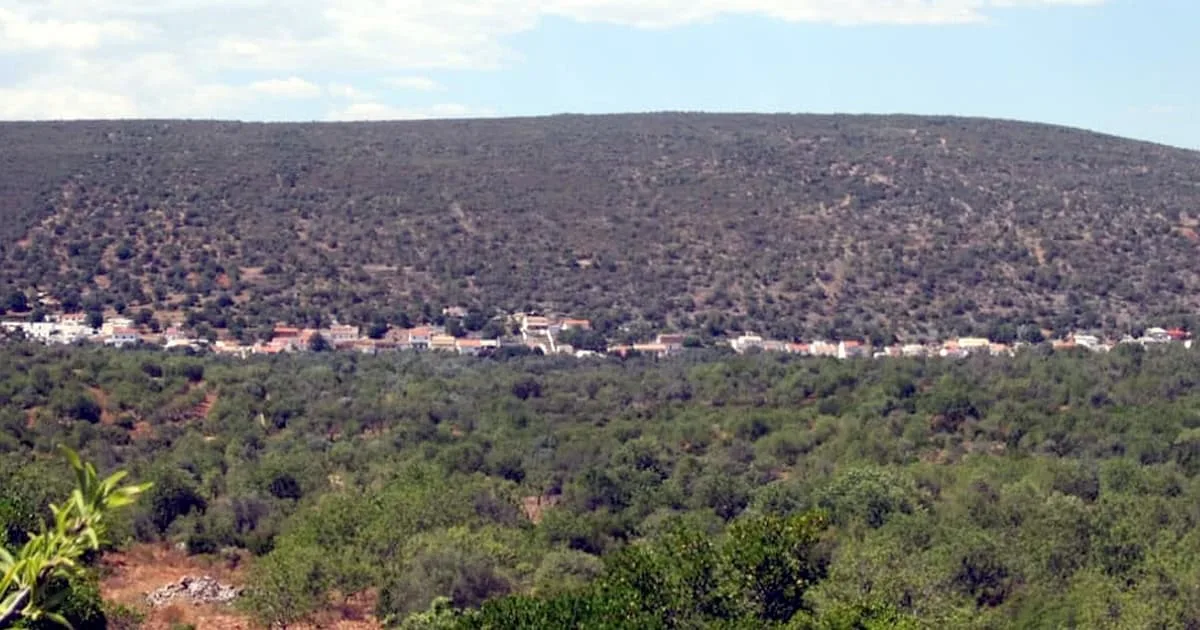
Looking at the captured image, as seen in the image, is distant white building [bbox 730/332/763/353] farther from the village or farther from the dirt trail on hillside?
the dirt trail on hillside

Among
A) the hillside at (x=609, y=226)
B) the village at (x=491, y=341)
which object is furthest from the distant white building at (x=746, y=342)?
the hillside at (x=609, y=226)

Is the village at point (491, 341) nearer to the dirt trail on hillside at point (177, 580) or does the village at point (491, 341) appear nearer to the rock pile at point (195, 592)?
the dirt trail on hillside at point (177, 580)

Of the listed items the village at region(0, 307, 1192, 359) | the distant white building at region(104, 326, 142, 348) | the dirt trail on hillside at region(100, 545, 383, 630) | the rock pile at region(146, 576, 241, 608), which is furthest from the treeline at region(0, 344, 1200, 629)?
the distant white building at region(104, 326, 142, 348)

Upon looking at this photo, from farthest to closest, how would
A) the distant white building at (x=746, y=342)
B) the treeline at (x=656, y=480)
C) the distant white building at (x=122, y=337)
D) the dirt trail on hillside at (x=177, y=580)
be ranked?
the distant white building at (x=746, y=342)
the distant white building at (x=122, y=337)
the dirt trail on hillside at (x=177, y=580)
the treeline at (x=656, y=480)

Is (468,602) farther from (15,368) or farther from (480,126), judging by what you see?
(480,126)

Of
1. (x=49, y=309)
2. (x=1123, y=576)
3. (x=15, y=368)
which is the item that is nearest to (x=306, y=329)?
(x=49, y=309)

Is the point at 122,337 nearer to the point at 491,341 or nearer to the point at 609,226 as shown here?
the point at 491,341
